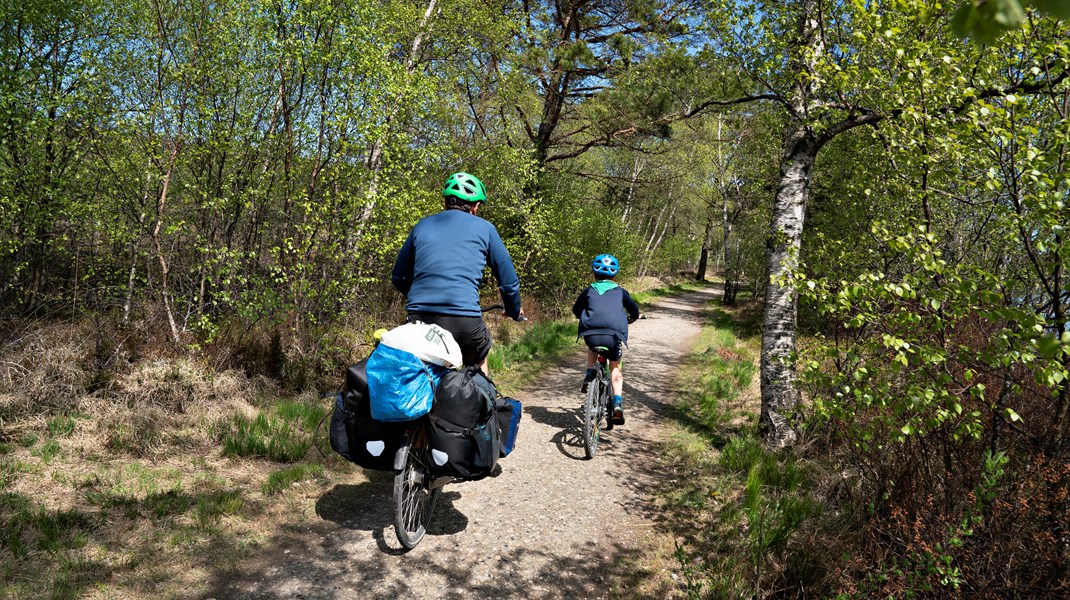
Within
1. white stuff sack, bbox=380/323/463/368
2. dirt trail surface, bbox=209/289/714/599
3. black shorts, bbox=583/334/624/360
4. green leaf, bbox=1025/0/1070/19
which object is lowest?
dirt trail surface, bbox=209/289/714/599

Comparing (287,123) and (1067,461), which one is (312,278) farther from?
(1067,461)

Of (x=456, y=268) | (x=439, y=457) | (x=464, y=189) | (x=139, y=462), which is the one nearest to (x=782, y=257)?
(x=464, y=189)

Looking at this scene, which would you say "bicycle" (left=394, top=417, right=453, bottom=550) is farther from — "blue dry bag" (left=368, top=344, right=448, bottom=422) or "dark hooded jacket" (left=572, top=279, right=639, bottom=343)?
"dark hooded jacket" (left=572, top=279, right=639, bottom=343)

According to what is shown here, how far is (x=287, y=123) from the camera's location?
6.42m

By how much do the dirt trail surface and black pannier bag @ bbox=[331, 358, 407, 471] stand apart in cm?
66

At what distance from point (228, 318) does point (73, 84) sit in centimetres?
352

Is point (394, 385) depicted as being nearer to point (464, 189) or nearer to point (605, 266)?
point (464, 189)

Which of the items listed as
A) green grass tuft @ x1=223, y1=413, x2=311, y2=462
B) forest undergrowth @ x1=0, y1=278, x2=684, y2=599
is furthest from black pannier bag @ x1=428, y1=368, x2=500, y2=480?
green grass tuft @ x1=223, y1=413, x2=311, y2=462

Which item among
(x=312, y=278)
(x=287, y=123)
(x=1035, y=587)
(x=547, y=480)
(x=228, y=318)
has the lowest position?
(x=547, y=480)

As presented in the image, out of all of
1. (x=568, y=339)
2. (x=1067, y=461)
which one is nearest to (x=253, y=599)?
(x=1067, y=461)

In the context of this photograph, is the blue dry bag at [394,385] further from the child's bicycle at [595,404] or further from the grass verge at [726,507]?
the child's bicycle at [595,404]

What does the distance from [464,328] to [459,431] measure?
0.75m

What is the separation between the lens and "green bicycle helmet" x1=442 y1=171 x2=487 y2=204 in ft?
13.4

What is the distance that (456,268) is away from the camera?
3.85m
